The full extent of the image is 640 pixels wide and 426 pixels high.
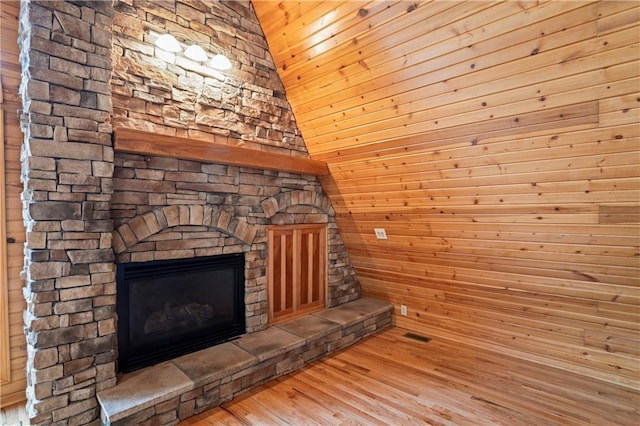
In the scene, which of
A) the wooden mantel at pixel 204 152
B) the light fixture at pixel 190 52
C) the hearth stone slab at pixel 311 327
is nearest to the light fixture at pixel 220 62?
the light fixture at pixel 190 52

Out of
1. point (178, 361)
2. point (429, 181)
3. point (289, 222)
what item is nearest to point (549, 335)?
point (429, 181)

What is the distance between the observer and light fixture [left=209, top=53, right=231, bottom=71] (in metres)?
3.14

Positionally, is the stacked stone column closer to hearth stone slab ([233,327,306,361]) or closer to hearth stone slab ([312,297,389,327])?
hearth stone slab ([233,327,306,361])

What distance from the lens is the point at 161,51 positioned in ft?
9.34

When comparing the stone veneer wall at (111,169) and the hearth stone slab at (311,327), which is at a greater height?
the stone veneer wall at (111,169)

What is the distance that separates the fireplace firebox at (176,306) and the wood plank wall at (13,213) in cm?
90

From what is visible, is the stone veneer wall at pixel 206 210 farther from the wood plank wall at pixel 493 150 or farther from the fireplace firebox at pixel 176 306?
the wood plank wall at pixel 493 150

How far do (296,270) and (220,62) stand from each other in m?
2.44

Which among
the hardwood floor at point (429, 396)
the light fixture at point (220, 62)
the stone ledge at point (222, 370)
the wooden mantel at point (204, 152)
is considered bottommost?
the hardwood floor at point (429, 396)

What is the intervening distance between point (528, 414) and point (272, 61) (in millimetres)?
4032

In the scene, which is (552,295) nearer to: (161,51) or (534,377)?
(534,377)

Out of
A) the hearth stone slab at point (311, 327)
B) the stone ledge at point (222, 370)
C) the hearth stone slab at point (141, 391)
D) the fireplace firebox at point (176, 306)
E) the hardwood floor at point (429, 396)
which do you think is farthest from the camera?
the hearth stone slab at point (311, 327)

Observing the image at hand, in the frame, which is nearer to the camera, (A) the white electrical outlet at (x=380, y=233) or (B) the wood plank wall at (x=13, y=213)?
(B) the wood plank wall at (x=13, y=213)

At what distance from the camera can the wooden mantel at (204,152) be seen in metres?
2.50
